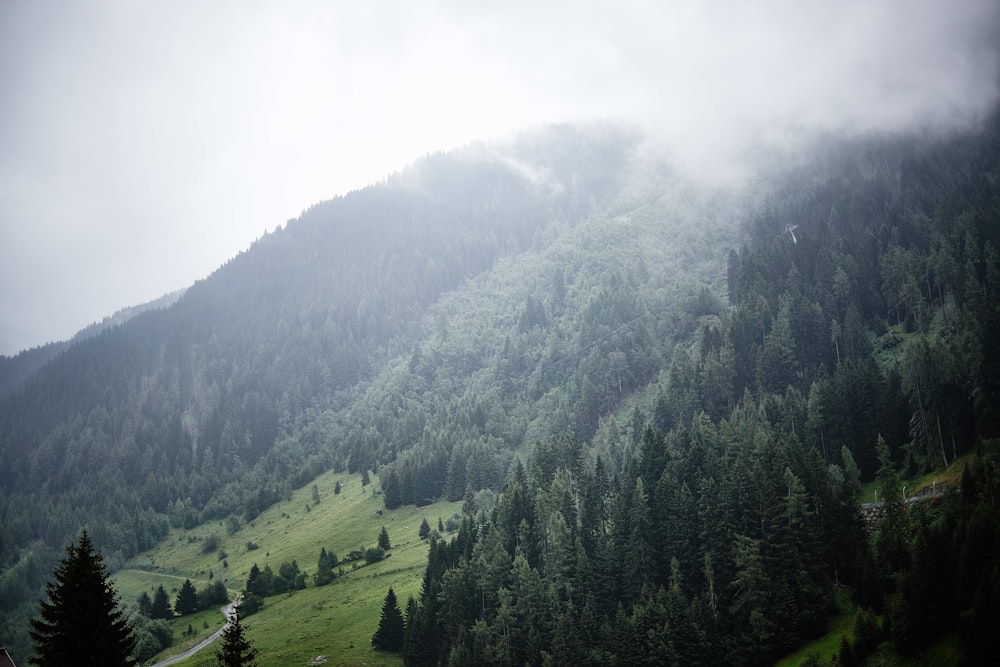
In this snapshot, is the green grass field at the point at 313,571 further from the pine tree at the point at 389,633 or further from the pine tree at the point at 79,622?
the pine tree at the point at 79,622

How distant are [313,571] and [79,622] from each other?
118620mm

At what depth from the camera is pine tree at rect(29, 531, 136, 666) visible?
91.2ft

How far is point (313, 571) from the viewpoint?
5423 inches

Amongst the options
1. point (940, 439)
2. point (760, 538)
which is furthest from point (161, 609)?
point (940, 439)

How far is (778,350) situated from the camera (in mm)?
153875

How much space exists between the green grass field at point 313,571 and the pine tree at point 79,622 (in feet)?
175

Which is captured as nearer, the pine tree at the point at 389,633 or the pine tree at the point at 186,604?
the pine tree at the point at 389,633

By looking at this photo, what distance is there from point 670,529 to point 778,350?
85.7 meters

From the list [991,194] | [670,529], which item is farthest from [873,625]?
[991,194]

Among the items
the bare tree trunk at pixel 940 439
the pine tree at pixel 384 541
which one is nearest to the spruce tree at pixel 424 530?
the pine tree at pixel 384 541

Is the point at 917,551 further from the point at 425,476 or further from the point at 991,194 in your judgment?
the point at 991,194

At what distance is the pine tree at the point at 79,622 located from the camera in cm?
2780

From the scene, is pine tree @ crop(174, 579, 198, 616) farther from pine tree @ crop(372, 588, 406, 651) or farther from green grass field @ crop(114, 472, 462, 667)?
pine tree @ crop(372, 588, 406, 651)

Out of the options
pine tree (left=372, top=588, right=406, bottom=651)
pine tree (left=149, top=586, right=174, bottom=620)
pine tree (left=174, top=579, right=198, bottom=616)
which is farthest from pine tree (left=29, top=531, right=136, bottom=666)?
pine tree (left=149, top=586, right=174, bottom=620)
